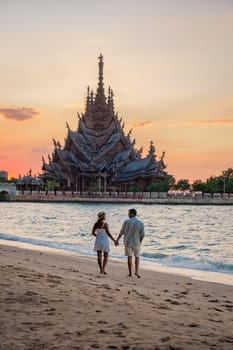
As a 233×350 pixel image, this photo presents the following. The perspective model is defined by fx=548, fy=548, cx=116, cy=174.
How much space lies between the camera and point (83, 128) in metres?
102

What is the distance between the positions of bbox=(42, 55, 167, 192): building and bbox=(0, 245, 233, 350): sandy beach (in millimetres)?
85790

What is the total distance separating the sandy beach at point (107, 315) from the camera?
200 inches

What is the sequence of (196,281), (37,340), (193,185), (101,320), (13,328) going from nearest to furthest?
1. (37,340)
2. (13,328)
3. (101,320)
4. (196,281)
5. (193,185)

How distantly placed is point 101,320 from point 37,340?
95 centimetres

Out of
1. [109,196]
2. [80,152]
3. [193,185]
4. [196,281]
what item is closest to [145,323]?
[196,281]

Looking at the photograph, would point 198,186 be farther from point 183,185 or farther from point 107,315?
point 107,315

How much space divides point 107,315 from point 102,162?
91055 millimetres

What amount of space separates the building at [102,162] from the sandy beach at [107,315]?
85.8 m

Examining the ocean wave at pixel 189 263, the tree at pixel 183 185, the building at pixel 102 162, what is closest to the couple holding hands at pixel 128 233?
the ocean wave at pixel 189 263

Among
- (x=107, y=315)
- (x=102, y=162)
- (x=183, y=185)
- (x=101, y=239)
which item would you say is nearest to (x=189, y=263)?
(x=101, y=239)

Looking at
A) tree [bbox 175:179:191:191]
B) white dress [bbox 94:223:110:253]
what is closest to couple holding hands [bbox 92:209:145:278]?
white dress [bbox 94:223:110:253]

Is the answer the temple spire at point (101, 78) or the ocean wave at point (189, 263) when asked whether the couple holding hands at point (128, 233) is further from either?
the temple spire at point (101, 78)

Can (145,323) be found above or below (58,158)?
below

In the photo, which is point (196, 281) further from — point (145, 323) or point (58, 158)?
point (58, 158)
